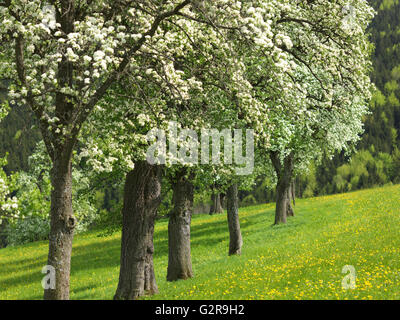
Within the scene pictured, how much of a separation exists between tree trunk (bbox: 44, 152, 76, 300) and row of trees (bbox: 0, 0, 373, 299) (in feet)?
0.09

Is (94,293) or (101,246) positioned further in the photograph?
(101,246)

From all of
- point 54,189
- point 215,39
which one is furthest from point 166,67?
point 54,189

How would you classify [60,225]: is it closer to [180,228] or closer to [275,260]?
[180,228]

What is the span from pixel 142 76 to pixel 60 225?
4748mm

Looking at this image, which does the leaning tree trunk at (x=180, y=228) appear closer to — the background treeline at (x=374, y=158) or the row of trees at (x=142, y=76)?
the row of trees at (x=142, y=76)

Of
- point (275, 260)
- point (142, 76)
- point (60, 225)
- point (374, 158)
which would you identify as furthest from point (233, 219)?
point (374, 158)

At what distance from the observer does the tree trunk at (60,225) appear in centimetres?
1299

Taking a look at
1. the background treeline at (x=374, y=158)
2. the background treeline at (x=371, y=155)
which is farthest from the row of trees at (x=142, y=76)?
the background treeline at (x=374, y=158)

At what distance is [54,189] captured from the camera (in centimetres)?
1313

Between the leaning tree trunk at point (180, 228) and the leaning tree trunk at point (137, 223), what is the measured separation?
3.43m

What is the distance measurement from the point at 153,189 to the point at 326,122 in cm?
1452
